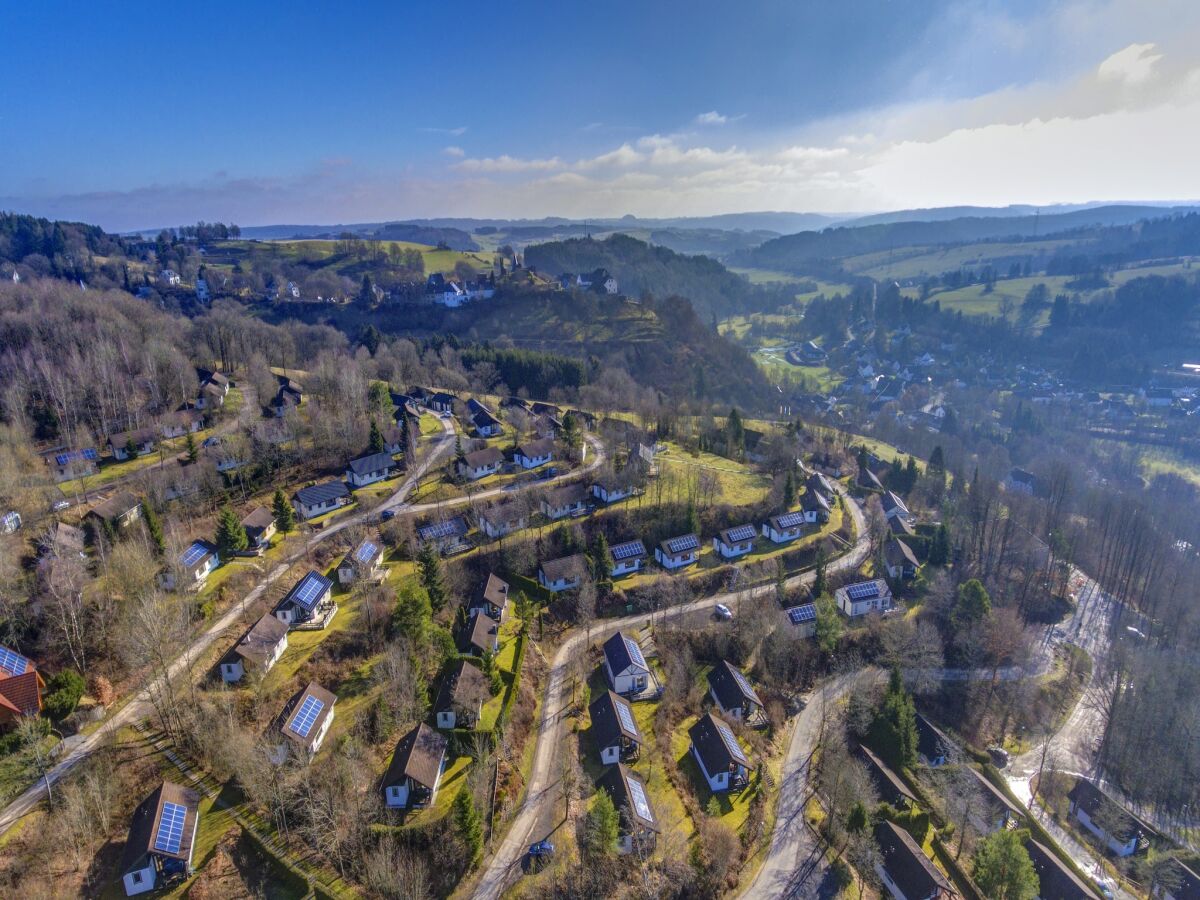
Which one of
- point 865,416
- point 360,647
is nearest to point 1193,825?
point 360,647

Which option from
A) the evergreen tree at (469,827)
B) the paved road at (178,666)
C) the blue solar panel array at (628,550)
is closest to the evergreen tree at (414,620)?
the paved road at (178,666)

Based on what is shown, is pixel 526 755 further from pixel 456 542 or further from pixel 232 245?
pixel 232 245

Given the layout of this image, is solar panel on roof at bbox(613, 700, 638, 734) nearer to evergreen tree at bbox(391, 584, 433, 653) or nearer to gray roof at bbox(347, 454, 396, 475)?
evergreen tree at bbox(391, 584, 433, 653)

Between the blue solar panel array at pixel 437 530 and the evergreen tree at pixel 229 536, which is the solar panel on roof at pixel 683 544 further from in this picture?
the evergreen tree at pixel 229 536

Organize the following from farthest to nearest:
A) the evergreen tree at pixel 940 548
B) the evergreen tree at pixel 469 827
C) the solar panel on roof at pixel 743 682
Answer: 1. the evergreen tree at pixel 940 548
2. the solar panel on roof at pixel 743 682
3. the evergreen tree at pixel 469 827

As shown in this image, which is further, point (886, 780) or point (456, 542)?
point (456, 542)
